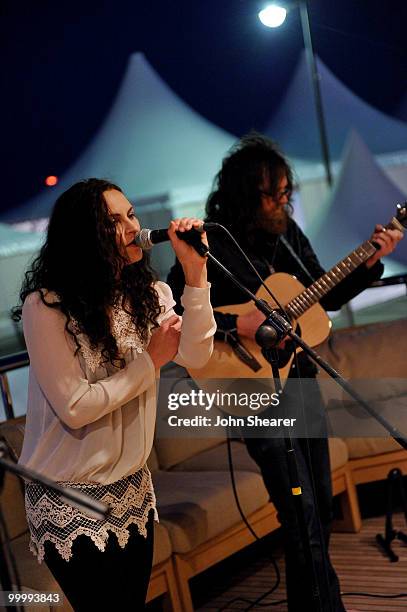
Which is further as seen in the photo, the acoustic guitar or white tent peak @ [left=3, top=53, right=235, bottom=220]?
white tent peak @ [left=3, top=53, right=235, bottom=220]

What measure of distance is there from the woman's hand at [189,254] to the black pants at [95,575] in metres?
0.65

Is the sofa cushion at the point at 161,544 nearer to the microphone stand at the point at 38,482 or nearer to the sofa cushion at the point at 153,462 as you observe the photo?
the sofa cushion at the point at 153,462

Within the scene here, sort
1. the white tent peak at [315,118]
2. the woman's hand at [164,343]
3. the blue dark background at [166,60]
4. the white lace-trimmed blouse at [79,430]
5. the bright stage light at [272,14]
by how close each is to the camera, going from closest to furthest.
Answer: the white lace-trimmed blouse at [79,430] < the woman's hand at [164,343] < the blue dark background at [166,60] < the bright stage light at [272,14] < the white tent peak at [315,118]

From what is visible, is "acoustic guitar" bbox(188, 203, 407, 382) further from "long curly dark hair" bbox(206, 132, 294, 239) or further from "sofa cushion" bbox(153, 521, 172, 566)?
"sofa cushion" bbox(153, 521, 172, 566)

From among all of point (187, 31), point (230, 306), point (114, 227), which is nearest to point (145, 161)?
point (187, 31)

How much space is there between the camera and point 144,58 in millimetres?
5098

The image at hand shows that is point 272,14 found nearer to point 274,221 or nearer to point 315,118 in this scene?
point 315,118

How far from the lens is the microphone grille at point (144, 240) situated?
2119 millimetres

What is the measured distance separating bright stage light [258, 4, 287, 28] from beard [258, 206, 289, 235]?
250cm

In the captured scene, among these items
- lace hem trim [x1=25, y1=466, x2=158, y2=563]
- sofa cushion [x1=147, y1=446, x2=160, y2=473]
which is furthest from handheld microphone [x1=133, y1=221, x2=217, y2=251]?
sofa cushion [x1=147, y1=446, x2=160, y2=473]

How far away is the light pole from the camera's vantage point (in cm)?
530

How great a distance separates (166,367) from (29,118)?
1478mm

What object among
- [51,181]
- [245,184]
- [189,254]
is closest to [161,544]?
[245,184]

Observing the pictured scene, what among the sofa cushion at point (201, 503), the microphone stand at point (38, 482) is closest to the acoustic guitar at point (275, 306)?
the sofa cushion at point (201, 503)
